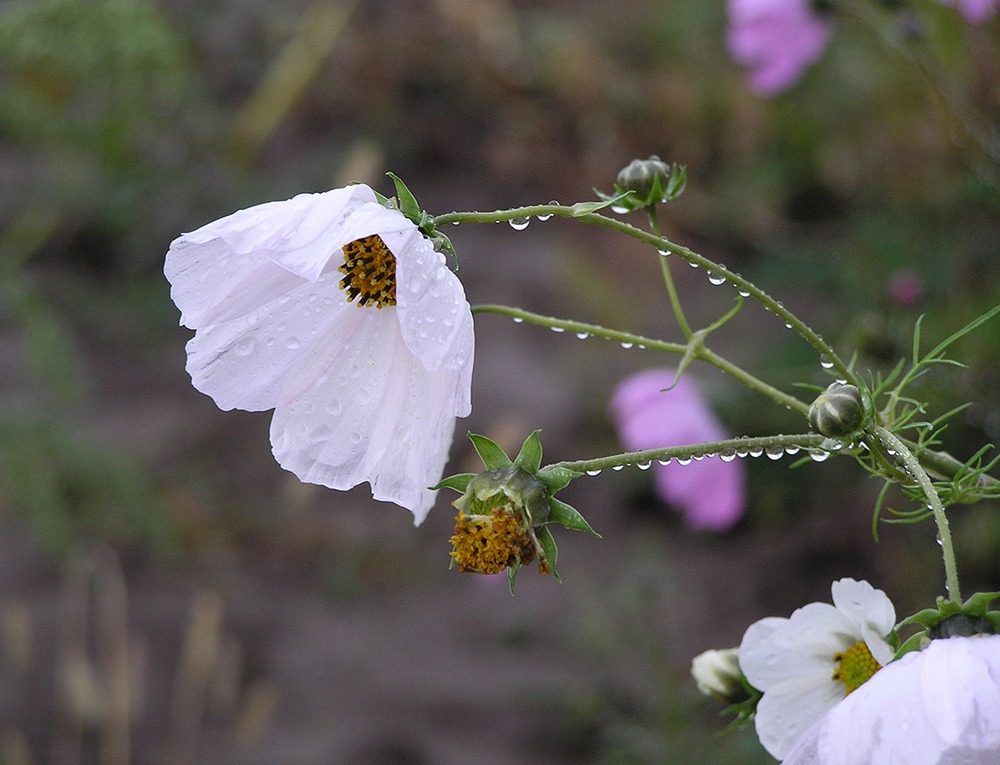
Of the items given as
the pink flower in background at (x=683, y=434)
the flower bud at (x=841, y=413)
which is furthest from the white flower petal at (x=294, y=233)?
the pink flower in background at (x=683, y=434)

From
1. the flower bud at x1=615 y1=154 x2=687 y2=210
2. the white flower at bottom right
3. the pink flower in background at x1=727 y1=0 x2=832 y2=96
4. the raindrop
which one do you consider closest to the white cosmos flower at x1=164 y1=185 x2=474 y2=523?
the raindrop

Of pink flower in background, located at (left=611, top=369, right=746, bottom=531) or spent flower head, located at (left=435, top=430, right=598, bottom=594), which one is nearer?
spent flower head, located at (left=435, top=430, right=598, bottom=594)

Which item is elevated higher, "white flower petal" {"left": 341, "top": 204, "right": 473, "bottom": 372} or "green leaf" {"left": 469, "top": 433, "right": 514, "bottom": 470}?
"white flower petal" {"left": 341, "top": 204, "right": 473, "bottom": 372}

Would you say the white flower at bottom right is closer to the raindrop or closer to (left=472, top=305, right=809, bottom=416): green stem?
(left=472, top=305, right=809, bottom=416): green stem

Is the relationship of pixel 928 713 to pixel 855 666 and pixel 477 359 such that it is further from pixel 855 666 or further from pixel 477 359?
pixel 477 359

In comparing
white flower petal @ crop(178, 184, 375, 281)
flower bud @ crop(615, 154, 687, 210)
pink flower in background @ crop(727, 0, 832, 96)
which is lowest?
white flower petal @ crop(178, 184, 375, 281)

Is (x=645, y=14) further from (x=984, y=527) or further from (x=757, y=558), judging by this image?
(x=984, y=527)

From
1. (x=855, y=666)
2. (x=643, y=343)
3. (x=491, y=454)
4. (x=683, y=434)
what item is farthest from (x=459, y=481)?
(x=683, y=434)
